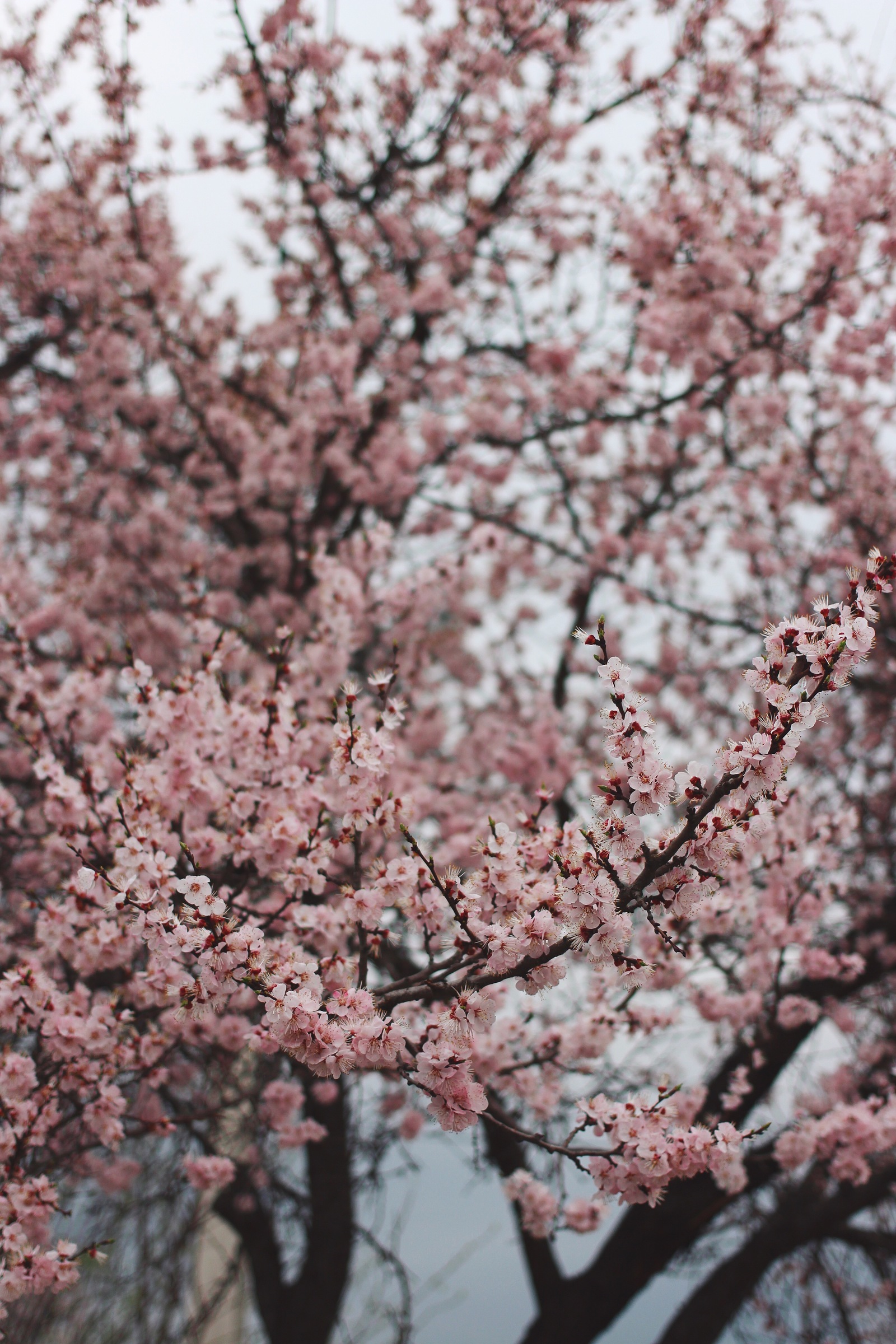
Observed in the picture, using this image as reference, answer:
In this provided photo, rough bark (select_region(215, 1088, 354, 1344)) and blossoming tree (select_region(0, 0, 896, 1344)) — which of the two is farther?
rough bark (select_region(215, 1088, 354, 1344))

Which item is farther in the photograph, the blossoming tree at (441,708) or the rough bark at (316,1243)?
Answer: the rough bark at (316,1243)

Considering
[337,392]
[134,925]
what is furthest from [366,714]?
[337,392]

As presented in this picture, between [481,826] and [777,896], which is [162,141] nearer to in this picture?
[481,826]

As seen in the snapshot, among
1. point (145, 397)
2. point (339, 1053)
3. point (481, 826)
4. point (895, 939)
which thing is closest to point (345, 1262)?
point (481, 826)

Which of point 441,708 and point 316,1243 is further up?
point 441,708

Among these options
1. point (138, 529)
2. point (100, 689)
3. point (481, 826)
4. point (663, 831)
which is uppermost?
point (138, 529)

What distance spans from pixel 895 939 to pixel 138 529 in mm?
6107

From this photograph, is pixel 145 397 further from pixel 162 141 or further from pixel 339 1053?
pixel 339 1053

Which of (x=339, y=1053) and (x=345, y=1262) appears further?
(x=345, y=1262)

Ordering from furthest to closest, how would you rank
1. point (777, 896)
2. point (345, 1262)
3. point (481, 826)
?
point (345, 1262) < point (481, 826) < point (777, 896)

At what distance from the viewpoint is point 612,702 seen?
1.87m

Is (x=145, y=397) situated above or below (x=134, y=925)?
above

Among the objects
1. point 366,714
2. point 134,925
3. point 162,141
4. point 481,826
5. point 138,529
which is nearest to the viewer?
point 134,925

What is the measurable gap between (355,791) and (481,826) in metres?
2.59
